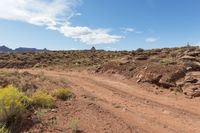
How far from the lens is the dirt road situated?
976 cm

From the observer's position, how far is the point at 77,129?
820 cm

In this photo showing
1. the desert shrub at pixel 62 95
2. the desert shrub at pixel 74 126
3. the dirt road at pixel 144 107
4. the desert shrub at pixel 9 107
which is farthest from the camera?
the desert shrub at pixel 62 95

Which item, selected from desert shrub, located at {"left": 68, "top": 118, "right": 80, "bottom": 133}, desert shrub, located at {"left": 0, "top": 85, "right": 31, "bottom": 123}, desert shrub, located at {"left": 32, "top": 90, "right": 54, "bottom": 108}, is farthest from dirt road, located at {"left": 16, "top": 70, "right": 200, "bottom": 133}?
desert shrub, located at {"left": 0, "top": 85, "right": 31, "bottom": 123}

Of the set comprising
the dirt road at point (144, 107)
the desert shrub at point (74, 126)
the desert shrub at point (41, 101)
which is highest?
the desert shrub at point (41, 101)

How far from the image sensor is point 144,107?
1289 cm

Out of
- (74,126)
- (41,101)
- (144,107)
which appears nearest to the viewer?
(74,126)

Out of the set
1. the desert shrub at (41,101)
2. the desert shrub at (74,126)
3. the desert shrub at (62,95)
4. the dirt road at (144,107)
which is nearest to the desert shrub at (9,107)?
the desert shrub at (41,101)

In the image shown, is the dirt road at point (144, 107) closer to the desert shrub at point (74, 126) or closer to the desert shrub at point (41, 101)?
the desert shrub at point (74, 126)

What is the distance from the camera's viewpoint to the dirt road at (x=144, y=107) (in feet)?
32.0

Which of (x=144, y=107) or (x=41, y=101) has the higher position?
(x=41, y=101)

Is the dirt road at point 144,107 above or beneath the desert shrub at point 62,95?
beneath

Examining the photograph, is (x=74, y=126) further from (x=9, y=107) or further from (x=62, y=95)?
(x=62, y=95)

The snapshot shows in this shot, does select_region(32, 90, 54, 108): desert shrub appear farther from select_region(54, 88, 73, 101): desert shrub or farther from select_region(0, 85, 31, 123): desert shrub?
select_region(54, 88, 73, 101): desert shrub

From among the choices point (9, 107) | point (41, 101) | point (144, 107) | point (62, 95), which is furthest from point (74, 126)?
point (144, 107)
